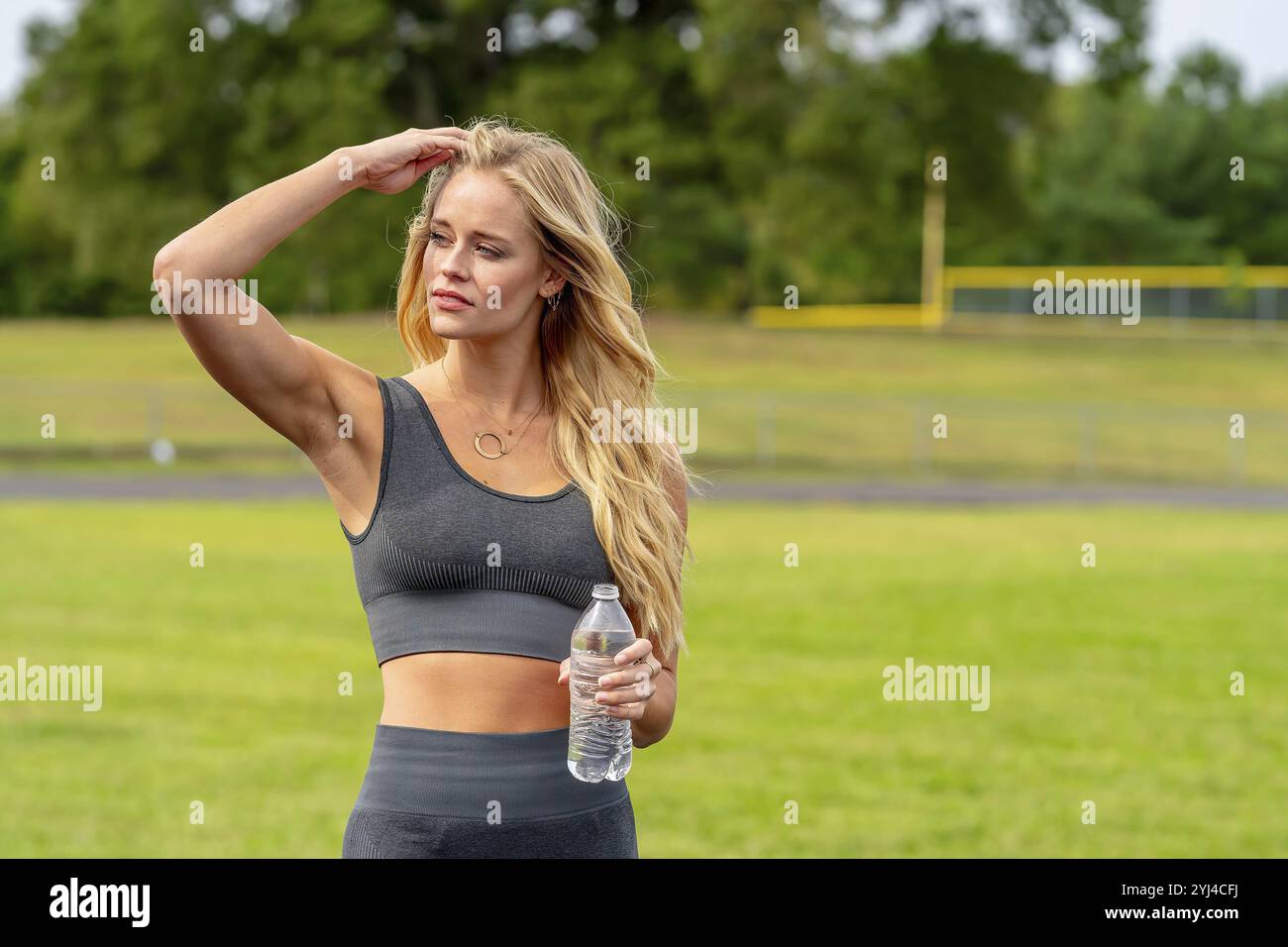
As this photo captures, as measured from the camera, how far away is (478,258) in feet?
9.93

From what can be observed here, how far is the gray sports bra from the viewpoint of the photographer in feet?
9.57

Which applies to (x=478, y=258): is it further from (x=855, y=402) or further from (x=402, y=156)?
(x=855, y=402)

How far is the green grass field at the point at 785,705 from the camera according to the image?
8086 millimetres

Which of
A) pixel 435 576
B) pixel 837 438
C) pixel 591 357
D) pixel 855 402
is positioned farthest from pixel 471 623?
pixel 837 438

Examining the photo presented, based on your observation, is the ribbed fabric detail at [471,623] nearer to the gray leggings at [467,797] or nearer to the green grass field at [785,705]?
the gray leggings at [467,797]

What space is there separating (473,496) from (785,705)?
330 inches

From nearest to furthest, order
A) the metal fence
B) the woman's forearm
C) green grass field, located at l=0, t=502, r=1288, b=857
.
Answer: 1. the woman's forearm
2. green grass field, located at l=0, t=502, r=1288, b=857
3. the metal fence

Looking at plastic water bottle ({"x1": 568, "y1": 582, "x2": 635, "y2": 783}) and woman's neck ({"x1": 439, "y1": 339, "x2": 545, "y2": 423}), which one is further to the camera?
woman's neck ({"x1": 439, "y1": 339, "x2": 545, "y2": 423})

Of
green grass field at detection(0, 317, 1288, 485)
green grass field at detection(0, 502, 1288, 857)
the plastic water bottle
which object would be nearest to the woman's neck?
the plastic water bottle

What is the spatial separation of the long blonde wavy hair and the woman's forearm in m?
0.31

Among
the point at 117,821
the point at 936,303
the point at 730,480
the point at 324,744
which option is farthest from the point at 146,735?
the point at 936,303

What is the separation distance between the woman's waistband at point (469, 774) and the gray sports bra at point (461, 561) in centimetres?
16

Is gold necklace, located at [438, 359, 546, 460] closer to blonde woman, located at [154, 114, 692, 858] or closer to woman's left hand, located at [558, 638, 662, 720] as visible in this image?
blonde woman, located at [154, 114, 692, 858]

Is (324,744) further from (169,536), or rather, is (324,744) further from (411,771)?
(169,536)
